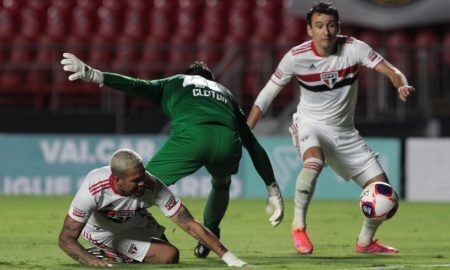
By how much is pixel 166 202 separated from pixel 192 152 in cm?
98

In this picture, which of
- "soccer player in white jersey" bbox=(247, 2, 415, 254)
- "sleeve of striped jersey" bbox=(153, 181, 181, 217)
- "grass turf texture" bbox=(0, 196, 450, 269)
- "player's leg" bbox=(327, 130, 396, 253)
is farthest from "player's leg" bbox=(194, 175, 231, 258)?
"sleeve of striped jersey" bbox=(153, 181, 181, 217)

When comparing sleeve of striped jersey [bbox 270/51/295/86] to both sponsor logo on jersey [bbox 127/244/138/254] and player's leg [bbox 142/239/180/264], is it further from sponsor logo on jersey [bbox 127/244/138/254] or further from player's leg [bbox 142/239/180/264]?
sponsor logo on jersey [bbox 127/244/138/254]

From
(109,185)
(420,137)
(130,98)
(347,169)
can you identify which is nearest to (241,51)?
(130,98)

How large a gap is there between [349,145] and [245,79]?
9.14 meters

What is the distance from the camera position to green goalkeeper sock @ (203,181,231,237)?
927cm

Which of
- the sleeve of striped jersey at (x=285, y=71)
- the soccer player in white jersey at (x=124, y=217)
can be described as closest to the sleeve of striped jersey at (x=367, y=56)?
the sleeve of striped jersey at (x=285, y=71)

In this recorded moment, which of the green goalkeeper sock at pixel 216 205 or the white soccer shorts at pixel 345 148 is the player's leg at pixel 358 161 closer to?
the white soccer shorts at pixel 345 148

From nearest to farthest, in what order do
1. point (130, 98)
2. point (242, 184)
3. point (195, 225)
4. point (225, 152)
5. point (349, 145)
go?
1. point (195, 225)
2. point (225, 152)
3. point (349, 145)
4. point (242, 184)
5. point (130, 98)

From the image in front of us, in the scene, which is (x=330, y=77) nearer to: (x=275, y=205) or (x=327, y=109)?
(x=327, y=109)

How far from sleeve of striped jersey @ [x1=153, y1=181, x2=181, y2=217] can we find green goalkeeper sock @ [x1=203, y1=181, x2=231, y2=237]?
56.2 inches

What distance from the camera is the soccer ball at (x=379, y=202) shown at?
9.42 metres

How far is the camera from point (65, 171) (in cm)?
1803

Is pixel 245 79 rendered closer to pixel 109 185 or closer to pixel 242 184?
pixel 242 184

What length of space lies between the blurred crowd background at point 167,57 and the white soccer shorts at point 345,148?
810 centimetres
